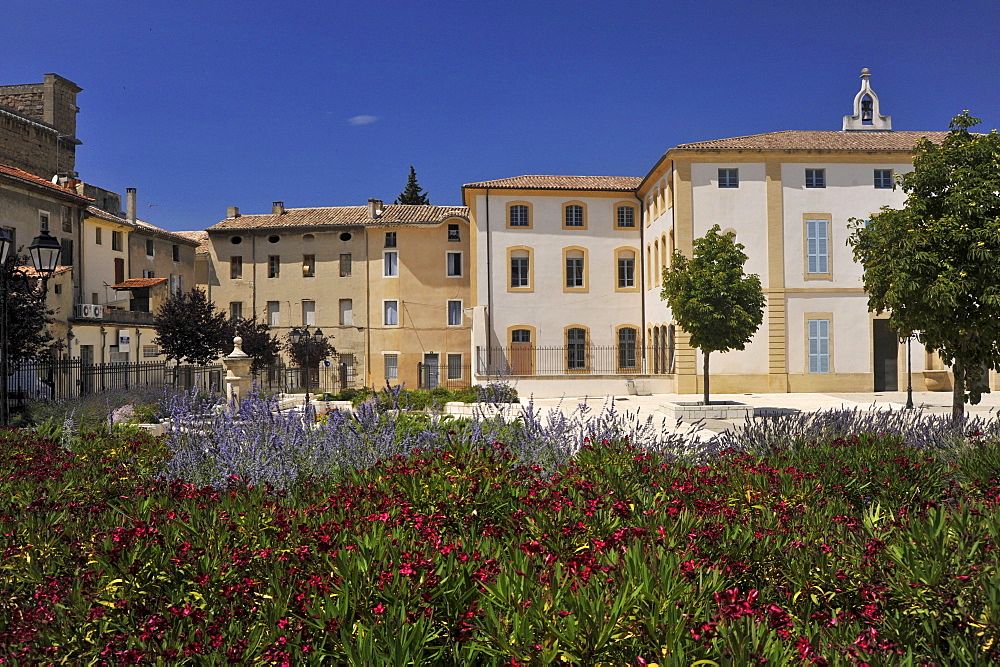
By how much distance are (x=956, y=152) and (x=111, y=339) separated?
3300cm

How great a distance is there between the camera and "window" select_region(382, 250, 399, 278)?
39.5 metres

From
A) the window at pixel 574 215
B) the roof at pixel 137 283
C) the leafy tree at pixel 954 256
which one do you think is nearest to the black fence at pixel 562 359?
the window at pixel 574 215

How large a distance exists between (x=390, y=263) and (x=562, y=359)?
11321 millimetres

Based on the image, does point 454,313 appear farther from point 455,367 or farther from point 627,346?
point 627,346

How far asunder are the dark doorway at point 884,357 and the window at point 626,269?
33.5 ft

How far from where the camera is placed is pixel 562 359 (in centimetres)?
3359

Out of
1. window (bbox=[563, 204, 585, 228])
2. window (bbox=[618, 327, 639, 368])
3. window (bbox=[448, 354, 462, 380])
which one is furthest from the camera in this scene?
window (bbox=[448, 354, 462, 380])

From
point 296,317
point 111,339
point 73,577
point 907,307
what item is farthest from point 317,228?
point 73,577

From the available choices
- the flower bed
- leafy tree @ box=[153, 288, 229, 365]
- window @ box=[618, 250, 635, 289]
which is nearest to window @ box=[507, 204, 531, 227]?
window @ box=[618, 250, 635, 289]

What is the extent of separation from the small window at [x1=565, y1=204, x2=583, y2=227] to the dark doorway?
506 inches

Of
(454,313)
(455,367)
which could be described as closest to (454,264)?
(454,313)

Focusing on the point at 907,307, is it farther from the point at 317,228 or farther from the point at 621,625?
the point at 317,228

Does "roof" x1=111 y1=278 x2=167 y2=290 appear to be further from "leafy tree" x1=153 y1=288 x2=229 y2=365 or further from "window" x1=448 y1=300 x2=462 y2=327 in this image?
"window" x1=448 y1=300 x2=462 y2=327

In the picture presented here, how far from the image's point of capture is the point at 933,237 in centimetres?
1276
